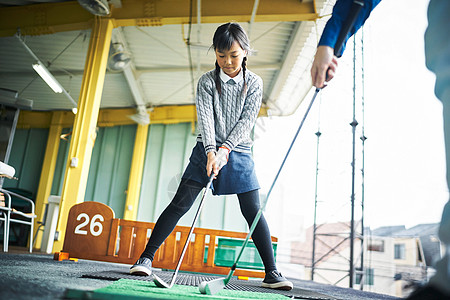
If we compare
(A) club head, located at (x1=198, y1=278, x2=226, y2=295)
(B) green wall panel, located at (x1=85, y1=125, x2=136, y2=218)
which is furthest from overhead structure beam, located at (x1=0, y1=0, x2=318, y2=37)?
(A) club head, located at (x1=198, y1=278, x2=226, y2=295)

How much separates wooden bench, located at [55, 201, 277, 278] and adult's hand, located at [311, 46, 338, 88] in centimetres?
177

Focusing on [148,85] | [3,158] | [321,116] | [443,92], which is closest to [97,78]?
[3,158]

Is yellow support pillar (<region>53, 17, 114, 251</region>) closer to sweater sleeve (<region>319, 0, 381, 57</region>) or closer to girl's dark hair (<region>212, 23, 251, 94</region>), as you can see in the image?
girl's dark hair (<region>212, 23, 251, 94</region>)

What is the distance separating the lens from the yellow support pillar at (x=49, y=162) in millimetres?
9039

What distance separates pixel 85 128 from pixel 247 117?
143 inches

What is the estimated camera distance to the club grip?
117 cm

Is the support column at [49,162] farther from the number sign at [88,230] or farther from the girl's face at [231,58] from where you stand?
the girl's face at [231,58]

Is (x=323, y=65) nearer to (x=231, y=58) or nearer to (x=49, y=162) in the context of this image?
(x=231, y=58)

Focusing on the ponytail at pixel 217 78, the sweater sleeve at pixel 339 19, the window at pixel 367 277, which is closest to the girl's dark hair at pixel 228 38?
the ponytail at pixel 217 78

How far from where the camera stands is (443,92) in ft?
2.56

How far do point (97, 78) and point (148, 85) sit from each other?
3413 mm

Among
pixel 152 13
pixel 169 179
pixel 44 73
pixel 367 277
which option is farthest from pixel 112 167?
pixel 367 277

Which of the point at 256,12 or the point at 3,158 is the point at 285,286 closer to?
the point at 3,158

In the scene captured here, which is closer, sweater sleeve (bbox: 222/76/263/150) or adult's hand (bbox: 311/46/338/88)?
adult's hand (bbox: 311/46/338/88)
